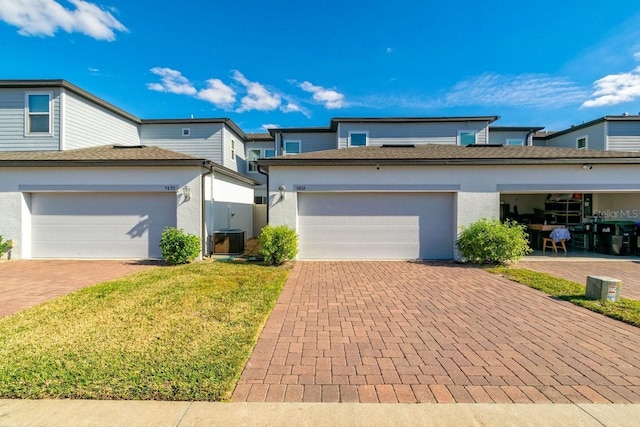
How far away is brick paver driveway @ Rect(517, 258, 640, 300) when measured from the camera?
6633mm

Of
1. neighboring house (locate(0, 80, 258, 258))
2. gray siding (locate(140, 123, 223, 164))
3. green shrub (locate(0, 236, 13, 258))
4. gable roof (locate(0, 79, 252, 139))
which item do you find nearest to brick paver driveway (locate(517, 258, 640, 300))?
neighboring house (locate(0, 80, 258, 258))

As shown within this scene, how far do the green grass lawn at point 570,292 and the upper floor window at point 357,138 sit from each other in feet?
30.9

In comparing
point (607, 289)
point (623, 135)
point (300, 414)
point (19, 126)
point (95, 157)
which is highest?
point (623, 135)

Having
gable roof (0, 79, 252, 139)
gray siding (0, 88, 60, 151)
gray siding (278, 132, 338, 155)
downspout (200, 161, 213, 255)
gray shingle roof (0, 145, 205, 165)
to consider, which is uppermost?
gable roof (0, 79, 252, 139)

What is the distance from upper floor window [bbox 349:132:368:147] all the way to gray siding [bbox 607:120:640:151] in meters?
12.8

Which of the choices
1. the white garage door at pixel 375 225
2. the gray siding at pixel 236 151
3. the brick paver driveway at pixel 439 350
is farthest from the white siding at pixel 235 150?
the brick paver driveway at pixel 439 350

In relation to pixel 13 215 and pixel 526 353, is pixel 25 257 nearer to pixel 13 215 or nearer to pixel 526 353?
pixel 13 215

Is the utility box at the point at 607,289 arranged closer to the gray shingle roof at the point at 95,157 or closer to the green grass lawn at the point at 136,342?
the green grass lawn at the point at 136,342

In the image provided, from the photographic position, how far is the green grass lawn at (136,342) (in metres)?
2.68

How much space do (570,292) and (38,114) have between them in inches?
685

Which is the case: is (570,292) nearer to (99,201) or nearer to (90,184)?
(99,201)

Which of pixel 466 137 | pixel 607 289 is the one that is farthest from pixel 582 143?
pixel 607 289

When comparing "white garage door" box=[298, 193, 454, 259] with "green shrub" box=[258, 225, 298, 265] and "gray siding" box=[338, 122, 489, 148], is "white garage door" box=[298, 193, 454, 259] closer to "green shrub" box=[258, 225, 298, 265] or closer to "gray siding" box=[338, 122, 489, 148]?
"green shrub" box=[258, 225, 298, 265]

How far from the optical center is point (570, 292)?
584 cm
